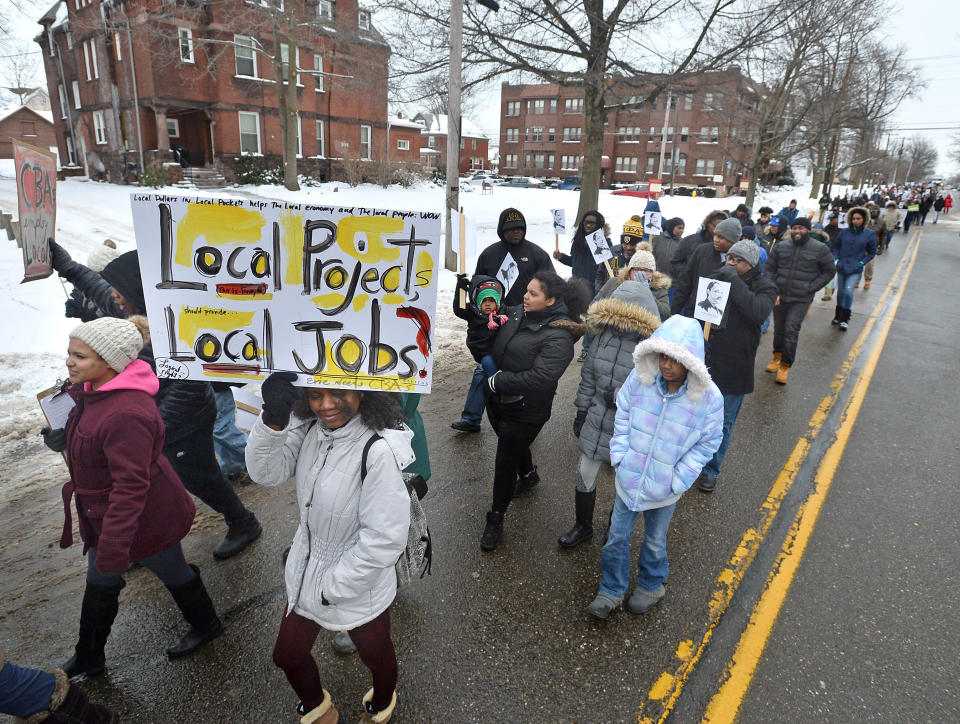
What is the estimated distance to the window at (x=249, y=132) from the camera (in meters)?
26.8

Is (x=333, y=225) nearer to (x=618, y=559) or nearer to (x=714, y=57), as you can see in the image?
(x=618, y=559)

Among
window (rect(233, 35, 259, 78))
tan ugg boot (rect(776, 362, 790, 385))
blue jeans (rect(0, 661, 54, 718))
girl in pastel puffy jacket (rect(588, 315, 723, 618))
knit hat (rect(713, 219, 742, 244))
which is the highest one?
window (rect(233, 35, 259, 78))

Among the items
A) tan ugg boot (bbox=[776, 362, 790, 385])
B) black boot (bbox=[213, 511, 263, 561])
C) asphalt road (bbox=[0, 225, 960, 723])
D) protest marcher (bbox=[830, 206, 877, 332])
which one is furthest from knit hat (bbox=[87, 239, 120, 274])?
protest marcher (bbox=[830, 206, 877, 332])

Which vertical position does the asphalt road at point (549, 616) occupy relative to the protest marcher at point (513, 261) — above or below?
below

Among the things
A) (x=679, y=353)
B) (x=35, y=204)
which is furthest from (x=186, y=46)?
(x=679, y=353)

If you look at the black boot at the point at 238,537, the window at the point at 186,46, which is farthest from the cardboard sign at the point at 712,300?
the window at the point at 186,46

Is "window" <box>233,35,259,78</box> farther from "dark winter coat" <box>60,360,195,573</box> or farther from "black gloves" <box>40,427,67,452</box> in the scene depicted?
"dark winter coat" <box>60,360,195,573</box>

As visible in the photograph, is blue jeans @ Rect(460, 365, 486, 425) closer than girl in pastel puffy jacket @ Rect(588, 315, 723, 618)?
No

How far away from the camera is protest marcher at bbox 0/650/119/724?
207 centimetres

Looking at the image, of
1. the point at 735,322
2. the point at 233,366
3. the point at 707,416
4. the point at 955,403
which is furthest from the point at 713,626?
the point at 955,403

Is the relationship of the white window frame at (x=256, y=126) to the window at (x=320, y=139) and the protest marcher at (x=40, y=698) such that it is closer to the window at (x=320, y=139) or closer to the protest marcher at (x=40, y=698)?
the window at (x=320, y=139)

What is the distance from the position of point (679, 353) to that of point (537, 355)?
3.07 ft

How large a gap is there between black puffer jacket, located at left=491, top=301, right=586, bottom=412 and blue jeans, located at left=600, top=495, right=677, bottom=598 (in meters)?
0.81

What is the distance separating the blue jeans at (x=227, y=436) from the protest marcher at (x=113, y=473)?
1647mm
